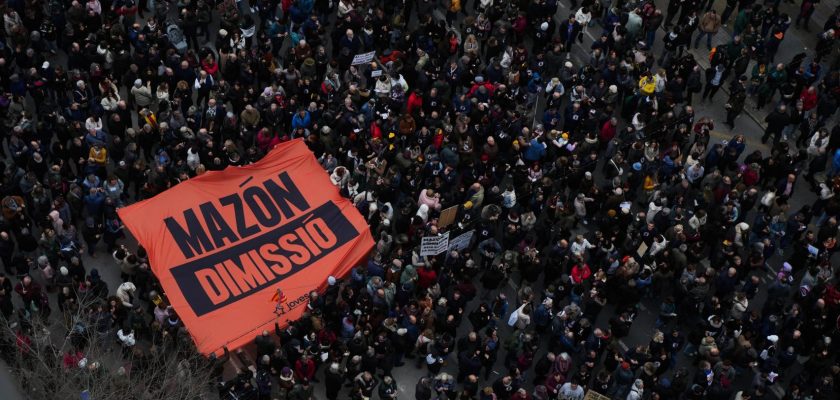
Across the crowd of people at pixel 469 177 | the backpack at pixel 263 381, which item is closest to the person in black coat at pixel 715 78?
the crowd of people at pixel 469 177

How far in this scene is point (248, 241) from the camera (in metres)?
28.7

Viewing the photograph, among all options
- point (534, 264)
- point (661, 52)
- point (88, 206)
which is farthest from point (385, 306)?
point (661, 52)

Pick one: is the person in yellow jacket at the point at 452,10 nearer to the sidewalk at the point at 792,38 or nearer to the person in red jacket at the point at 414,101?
the person in red jacket at the point at 414,101

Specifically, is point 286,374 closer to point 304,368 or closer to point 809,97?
point 304,368

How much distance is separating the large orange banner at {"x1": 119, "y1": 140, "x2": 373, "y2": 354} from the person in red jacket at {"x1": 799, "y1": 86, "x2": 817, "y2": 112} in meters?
12.6

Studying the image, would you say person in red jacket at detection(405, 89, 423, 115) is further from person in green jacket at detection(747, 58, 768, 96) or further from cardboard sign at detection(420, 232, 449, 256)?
person in green jacket at detection(747, 58, 768, 96)

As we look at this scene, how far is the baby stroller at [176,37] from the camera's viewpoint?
3244cm

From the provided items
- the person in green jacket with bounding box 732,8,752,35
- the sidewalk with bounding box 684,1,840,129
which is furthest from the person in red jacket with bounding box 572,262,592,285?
the person in green jacket with bounding box 732,8,752,35

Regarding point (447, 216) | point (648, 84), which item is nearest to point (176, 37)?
point (447, 216)

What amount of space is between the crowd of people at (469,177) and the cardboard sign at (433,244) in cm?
18

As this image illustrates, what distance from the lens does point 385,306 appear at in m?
27.0

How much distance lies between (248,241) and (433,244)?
4.45m

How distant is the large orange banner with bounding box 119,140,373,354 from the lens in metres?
27.3

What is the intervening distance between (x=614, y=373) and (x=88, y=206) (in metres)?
12.6
